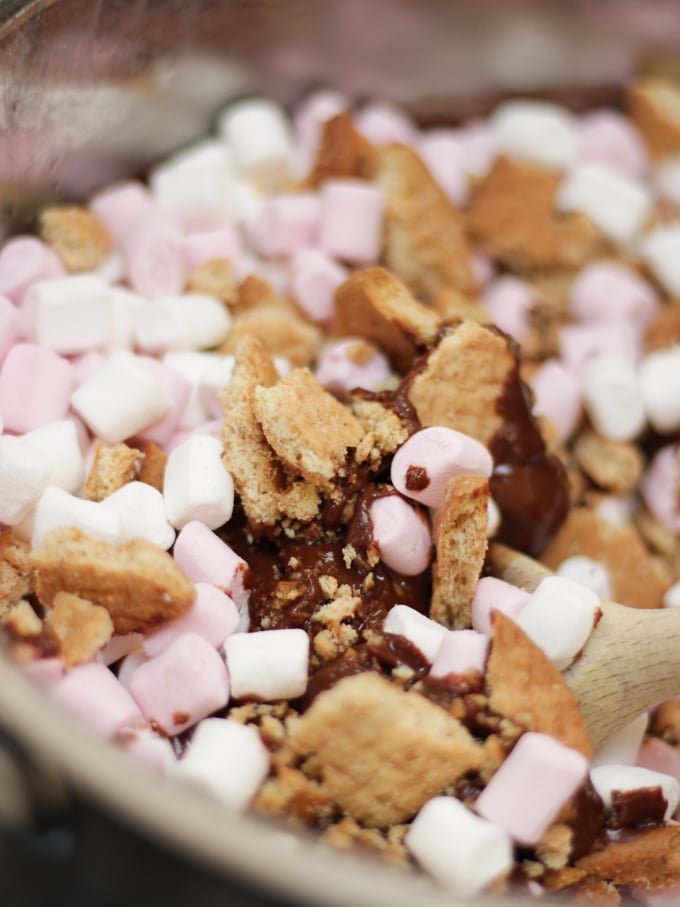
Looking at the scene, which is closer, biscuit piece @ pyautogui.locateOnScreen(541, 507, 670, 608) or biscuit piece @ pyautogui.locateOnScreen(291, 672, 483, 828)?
biscuit piece @ pyautogui.locateOnScreen(291, 672, 483, 828)

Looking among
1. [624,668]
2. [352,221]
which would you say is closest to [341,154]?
[352,221]

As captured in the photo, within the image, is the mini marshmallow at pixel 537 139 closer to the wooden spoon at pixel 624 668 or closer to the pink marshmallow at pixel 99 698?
the wooden spoon at pixel 624 668

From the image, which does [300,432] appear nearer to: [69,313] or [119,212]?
[69,313]

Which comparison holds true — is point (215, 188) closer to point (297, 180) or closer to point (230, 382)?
point (297, 180)

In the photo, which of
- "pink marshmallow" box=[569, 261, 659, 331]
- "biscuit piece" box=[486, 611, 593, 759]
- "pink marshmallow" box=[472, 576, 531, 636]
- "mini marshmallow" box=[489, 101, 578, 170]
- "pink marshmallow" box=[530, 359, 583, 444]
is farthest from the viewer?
"mini marshmallow" box=[489, 101, 578, 170]

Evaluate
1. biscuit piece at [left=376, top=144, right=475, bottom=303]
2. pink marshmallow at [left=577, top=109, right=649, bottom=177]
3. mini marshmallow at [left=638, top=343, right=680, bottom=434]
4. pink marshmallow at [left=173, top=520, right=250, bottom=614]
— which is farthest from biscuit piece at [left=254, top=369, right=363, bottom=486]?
pink marshmallow at [left=577, top=109, right=649, bottom=177]

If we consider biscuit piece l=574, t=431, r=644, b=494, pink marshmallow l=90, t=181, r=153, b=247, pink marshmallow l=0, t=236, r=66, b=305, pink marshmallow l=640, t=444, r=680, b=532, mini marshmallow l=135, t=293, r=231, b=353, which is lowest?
pink marshmallow l=640, t=444, r=680, b=532

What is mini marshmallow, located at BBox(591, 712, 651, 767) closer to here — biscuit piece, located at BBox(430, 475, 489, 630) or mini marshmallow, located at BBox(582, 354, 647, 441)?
biscuit piece, located at BBox(430, 475, 489, 630)

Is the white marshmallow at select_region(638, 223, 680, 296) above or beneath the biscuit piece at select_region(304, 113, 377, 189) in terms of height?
beneath
